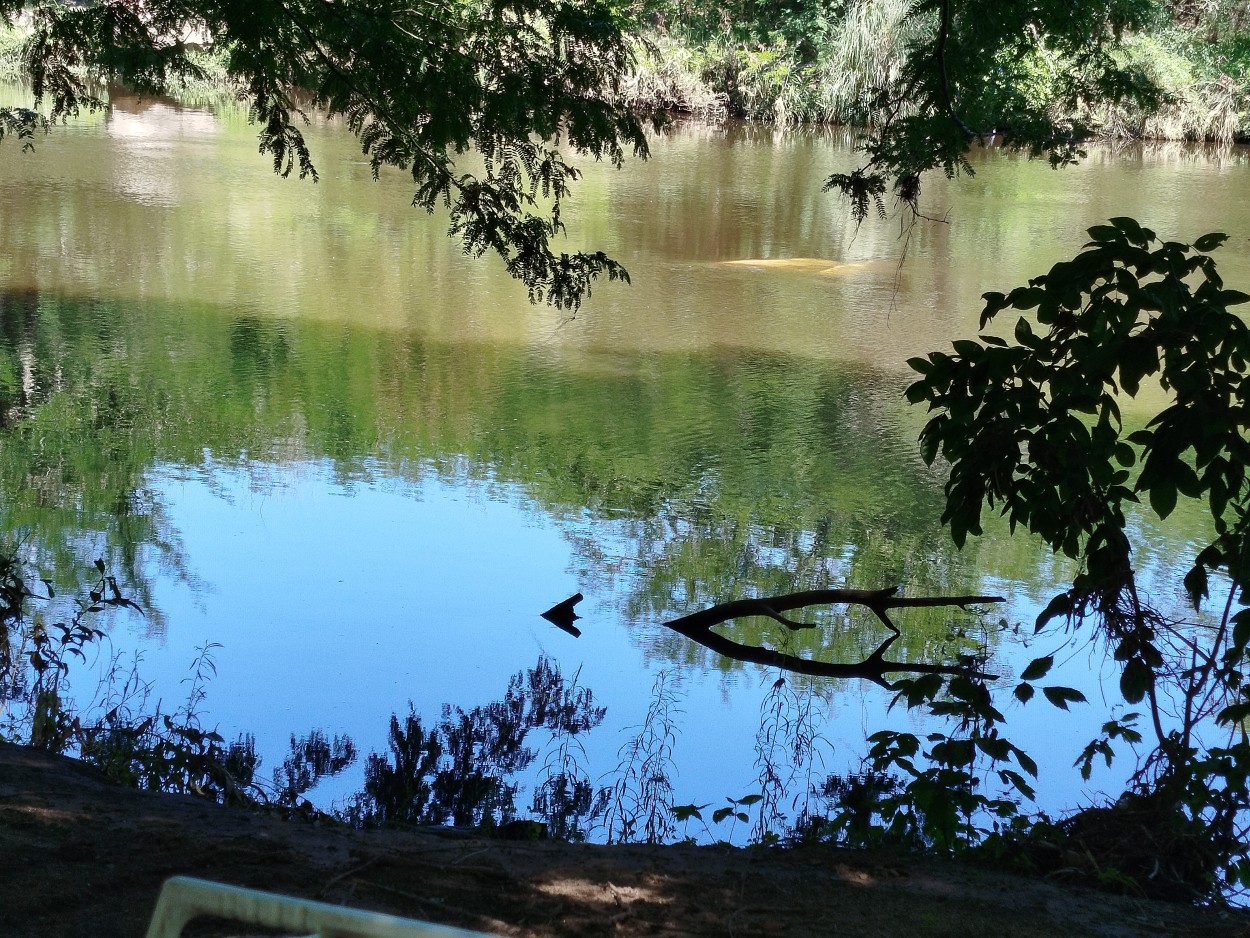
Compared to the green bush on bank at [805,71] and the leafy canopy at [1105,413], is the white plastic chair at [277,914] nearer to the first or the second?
the leafy canopy at [1105,413]

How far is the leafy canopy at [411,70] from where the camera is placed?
4.08 m

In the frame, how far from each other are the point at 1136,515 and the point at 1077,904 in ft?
12.4

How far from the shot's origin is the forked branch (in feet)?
14.0

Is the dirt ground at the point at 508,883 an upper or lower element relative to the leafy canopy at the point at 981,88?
lower

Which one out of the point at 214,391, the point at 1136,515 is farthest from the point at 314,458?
the point at 1136,515

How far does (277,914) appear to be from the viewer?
3.32ft

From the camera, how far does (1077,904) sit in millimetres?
→ 2484

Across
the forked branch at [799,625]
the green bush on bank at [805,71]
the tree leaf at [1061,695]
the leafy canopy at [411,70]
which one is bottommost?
the forked branch at [799,625]

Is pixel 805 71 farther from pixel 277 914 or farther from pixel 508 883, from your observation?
pixel 277 914

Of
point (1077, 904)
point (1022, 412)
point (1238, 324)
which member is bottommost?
point (1077, 904)

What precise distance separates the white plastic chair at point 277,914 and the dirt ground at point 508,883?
1067mm

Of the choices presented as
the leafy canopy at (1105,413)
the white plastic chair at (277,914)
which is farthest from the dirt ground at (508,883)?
the white plastic chair at (277,914)

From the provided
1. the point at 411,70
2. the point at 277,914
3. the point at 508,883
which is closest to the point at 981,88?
the point at 411,70

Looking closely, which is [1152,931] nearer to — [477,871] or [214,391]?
[477,871]
